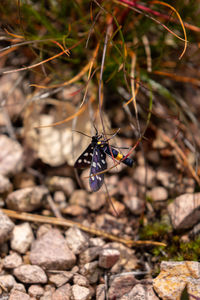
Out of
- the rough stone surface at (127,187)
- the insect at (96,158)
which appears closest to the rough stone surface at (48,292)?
the insect at (96,158)

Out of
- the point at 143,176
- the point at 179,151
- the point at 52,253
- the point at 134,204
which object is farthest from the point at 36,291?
the point at 179,151

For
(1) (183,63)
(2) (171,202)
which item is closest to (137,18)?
(1) (183,63)

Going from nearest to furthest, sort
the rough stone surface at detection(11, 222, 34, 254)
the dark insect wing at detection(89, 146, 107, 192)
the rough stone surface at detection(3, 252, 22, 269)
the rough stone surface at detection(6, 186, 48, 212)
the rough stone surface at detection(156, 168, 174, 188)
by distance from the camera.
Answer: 1. the dark insect wing at detection(89, 146, 107, 192)
2. the rough stone surface at detection(3, 252, 22, 269)
3. the rough stone surface at detection(11, 222, 34, 254)
4. the rough stone surface at detection(6, 186, 48, 212)
5. the rough stone surface at detection(156, 168, 174, 188)

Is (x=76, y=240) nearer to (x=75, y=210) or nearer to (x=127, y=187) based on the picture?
(x=75, y=210)

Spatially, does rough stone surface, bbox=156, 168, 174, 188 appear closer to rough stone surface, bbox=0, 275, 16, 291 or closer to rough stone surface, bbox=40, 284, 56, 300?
rough stone surface, bbox=40, 284, 56, 300

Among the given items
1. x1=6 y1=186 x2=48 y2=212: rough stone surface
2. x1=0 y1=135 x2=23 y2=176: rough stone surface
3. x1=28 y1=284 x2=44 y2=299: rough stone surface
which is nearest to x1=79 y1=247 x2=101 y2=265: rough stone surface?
x1=28 y1=284 x2=44 y2=299: rough stone surface

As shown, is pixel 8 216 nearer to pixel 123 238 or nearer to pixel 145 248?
pixel 123 238

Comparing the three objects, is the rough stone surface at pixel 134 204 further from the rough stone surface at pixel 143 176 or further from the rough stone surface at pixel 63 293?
the rough stone surface at pixel 63 293
